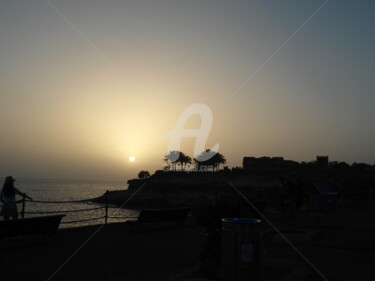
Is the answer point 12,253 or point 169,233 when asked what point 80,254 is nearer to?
point 12,253

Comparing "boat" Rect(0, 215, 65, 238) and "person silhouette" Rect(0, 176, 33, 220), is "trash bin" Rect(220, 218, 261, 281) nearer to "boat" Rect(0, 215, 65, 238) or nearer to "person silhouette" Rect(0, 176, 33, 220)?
"boat" Rect(0, 215, 65, 238)

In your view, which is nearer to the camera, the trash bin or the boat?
the trash bin

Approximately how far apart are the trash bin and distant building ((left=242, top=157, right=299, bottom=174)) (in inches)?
4476

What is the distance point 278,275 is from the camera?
23.5 ft

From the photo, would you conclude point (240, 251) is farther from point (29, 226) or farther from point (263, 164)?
point (263, 164)

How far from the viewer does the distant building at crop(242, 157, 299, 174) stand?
4806 inches

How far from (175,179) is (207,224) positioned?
136153 mm

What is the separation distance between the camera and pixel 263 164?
136 meters

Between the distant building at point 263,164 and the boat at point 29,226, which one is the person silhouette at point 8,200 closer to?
the boat at point 29,226

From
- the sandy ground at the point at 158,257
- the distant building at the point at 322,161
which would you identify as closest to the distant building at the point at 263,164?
the distant building at the point at 322,161

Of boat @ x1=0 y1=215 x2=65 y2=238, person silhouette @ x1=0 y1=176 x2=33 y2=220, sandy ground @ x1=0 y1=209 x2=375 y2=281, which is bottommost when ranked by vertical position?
sandy ground @ x1=0 y1=209 x2=375 y2=281

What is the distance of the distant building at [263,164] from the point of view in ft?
400

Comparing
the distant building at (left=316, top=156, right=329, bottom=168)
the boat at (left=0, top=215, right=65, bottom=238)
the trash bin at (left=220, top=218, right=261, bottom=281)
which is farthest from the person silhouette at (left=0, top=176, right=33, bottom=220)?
the distant building at (left=316, top=156, right=329, bottom=168)

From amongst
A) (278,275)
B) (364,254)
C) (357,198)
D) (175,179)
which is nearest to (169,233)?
(364,254)
